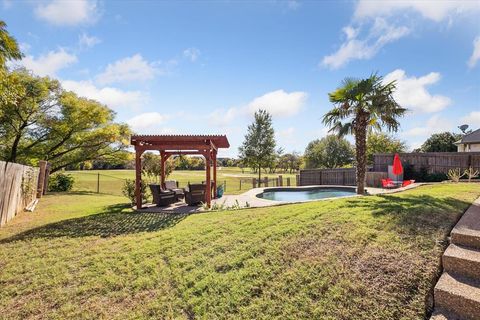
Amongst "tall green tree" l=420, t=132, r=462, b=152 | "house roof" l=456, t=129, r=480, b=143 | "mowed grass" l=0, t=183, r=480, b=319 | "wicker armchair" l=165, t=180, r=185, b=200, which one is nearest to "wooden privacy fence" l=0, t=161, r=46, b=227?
"mowed grass" l=0, t=183, r=480, b=319

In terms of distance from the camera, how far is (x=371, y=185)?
18188mm

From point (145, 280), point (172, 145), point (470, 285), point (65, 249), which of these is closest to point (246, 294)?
point (145, 280)

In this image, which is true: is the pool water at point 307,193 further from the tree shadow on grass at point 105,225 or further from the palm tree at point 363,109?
the tree shadow on grass at point 105,225

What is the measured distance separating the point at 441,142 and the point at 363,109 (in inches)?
1355

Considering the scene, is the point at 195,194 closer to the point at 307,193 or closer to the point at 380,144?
the point at 307,193

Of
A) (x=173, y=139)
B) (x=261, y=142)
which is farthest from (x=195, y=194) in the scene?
(x=261, y=142)

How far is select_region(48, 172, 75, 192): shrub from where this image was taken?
62.1 ft

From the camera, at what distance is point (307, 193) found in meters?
17.6

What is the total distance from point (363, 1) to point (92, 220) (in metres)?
11.3

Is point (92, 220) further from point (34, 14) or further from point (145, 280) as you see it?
point (34, 14)

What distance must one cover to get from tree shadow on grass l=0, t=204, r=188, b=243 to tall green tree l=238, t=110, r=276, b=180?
15.6 m

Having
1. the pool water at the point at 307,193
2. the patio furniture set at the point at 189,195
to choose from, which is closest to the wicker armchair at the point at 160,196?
the patio furniture set at the point at 189,195

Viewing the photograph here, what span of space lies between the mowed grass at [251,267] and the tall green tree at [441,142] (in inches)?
1422

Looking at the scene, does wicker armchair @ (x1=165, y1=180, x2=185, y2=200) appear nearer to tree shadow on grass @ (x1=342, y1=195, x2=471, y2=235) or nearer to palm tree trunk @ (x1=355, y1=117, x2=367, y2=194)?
palm tree trunk @ (x1=355, y1=117, x2=367, y2=194)
